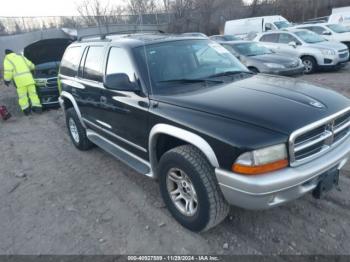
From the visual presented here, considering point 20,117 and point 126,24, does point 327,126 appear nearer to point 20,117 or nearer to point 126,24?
point 20,117

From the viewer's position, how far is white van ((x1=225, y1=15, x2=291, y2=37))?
62.6 ft

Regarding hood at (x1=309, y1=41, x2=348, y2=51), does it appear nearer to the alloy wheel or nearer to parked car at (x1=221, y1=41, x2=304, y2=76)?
parked car at (x1=221, y1=41, x2=304, y2=76)

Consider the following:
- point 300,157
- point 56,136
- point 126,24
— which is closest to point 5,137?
point 56,136

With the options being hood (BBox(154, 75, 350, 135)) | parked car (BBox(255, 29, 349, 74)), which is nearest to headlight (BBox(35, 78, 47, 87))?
hood (BBox(154, 75, 350, 135))

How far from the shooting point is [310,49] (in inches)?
424

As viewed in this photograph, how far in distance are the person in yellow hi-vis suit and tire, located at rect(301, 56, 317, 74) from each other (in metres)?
9.40

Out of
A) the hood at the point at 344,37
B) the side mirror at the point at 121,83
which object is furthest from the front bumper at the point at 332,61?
the side mirror at the point at 121,83

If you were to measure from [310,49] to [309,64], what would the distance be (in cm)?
54

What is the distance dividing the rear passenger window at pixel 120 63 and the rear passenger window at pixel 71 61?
115 centimetres

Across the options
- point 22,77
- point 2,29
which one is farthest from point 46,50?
point 2,29

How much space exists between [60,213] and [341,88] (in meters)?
7.91

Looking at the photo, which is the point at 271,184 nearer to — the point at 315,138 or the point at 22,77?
the point at 315,138

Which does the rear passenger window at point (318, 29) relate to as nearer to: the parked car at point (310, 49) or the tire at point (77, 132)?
the parked car at point (310, 49)

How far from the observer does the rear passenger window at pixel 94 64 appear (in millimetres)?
3949
